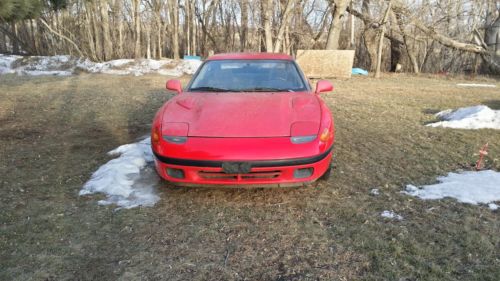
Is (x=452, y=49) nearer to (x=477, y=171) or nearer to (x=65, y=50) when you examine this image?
(x=477, y=171)

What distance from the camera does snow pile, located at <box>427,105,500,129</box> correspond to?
20.3ft

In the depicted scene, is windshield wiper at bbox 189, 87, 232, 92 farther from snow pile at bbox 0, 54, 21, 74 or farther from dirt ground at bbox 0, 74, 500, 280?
snow pile at bbox 0, 54, 21, 74

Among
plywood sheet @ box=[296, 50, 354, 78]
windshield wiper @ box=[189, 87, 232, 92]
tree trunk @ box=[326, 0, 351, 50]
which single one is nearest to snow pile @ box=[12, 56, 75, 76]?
plywood sheet @ box=[296, 50, 354, 78]

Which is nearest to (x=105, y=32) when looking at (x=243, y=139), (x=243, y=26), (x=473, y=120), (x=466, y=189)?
(x=243, y=26)

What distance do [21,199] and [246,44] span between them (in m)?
21.0

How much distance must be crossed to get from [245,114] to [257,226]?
1080 mm

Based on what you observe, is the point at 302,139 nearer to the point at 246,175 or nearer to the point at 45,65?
the point at 246,175

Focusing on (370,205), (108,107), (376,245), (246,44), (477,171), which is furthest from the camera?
(246,44)

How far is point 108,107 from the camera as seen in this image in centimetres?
812

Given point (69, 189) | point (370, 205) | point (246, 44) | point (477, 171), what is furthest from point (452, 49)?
point (69, 189)

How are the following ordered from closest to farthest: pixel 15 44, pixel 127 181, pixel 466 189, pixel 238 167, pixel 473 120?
pixel 238 167
pixel 466 189
pixel 127 181
pixel 473 120
pixel 15 44

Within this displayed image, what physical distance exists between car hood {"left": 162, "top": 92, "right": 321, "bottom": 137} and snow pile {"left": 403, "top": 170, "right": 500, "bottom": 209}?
128 cm

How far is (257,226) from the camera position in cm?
301

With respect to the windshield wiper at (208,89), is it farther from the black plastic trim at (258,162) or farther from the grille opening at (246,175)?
the grille opening at (246,175)
